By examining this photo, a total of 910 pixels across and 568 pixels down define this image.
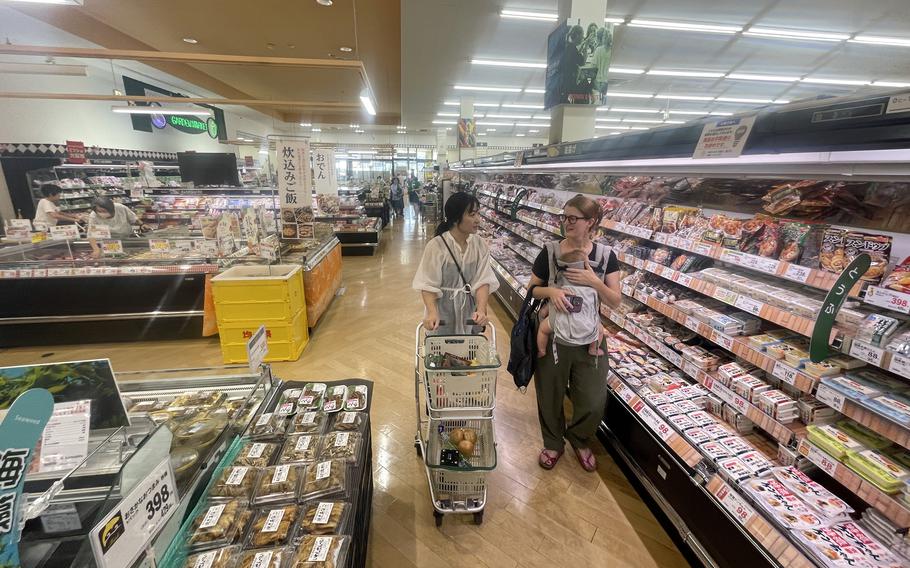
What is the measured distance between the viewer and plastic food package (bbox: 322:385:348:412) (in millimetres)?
1921

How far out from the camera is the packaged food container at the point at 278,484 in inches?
55.7

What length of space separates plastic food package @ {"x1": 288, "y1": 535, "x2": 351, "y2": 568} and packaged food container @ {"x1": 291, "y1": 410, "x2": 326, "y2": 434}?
0.58 metres

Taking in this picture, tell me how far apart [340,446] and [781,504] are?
6.16 ft

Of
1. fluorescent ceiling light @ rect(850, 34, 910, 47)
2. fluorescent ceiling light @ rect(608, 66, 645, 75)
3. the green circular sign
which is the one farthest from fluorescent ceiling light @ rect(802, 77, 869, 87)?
the green circular sign

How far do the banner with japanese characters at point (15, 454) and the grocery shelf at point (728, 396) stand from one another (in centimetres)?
258

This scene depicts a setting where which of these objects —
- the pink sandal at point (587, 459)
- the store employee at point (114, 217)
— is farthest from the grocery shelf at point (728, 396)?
the store employee at point (114, 217)

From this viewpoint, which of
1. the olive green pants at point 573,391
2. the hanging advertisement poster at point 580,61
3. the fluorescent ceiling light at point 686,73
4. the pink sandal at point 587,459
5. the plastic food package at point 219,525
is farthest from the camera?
the fluorescent ceiling light at point 686,73

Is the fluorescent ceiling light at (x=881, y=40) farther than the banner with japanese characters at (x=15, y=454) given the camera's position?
Yes

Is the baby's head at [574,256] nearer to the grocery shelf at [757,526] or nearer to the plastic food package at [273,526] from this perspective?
the grocery shelf at [757,526]

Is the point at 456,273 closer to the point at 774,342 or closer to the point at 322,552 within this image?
the point at 322,552

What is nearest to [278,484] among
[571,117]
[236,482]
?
[236,482]

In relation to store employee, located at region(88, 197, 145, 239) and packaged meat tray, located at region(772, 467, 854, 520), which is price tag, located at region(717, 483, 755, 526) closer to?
packaged meat tray, located at region(772, 467, 854, 520)

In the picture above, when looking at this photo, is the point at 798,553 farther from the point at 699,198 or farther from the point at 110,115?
the point at 110,115

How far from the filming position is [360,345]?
14.7 ft
